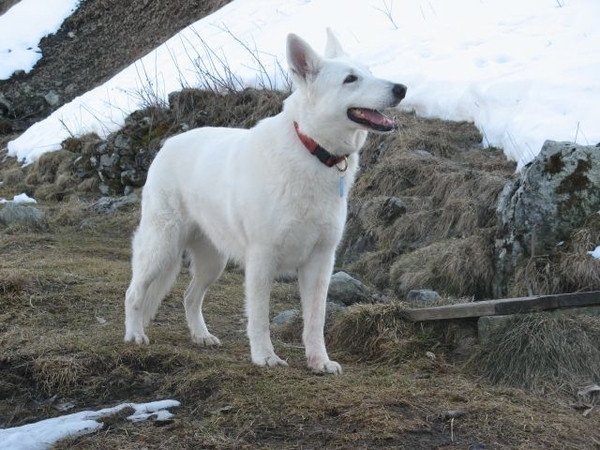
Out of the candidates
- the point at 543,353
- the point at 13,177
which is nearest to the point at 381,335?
the point at 543,353

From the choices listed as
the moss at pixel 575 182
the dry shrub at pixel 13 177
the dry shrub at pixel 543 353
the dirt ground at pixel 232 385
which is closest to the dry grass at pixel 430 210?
the moss at pixel 575 182

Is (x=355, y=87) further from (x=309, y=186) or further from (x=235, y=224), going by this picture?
(x=235, y=224)

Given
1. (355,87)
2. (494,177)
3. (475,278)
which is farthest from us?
(494,177)

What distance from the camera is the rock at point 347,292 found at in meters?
6.61

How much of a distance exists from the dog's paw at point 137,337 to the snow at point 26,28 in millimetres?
15368

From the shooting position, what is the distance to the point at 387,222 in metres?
8.30

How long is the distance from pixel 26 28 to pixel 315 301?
1839 centimetres

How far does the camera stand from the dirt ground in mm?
3646

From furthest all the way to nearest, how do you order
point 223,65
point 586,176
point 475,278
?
1. point 223,65
2. point 475,278
3. point 586,176

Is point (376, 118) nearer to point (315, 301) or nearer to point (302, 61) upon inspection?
point (302, 61)

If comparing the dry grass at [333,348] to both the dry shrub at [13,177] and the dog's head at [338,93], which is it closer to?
the dog's head at [338,93]

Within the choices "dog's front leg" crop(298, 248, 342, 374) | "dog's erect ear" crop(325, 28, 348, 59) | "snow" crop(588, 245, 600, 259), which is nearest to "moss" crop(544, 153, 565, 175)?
"snow" crop(588, 245, 600, 259)

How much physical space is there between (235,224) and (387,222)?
3.59 meters

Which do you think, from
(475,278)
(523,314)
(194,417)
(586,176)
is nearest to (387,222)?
(475,278)
